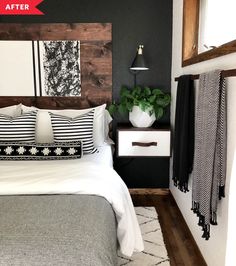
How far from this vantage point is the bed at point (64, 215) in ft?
3.38

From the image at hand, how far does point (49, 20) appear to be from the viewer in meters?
2.99

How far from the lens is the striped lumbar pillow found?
2523mm

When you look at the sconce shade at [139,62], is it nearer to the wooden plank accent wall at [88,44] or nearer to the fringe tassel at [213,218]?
the wooden plank accent wall at [88,44]

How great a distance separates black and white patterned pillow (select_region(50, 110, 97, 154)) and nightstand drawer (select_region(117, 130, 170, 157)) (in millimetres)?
389

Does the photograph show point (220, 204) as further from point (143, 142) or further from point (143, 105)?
point (143, 105)

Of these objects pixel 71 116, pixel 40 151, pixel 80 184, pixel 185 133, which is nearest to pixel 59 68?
pixel 71 116

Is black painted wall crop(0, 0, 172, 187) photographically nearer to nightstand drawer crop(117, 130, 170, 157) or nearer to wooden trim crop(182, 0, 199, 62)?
nightstand drawer crop(117, 130, 170, 157)

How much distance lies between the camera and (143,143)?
2.85 meters

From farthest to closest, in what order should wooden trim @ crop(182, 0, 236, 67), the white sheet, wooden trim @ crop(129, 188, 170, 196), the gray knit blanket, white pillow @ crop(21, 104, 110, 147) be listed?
1. wooden trim @ crop(129, 188, 170, 196)
2. white pillow @ crop(21, 104, 110, 147)
3. wooden trim @ crop(182, 0, 236, 67)
4. the white sheet
5. the gray knit blanket

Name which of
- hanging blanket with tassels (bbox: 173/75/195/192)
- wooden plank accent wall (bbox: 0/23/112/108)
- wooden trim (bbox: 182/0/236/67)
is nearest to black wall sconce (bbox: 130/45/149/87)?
wooden plank accent wall (bbox: 0/23/112/108)

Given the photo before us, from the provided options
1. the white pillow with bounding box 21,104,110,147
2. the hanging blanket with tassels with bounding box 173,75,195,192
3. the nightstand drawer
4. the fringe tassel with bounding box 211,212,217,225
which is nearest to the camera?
the fringe tassel with bounding box 211,212,217,225

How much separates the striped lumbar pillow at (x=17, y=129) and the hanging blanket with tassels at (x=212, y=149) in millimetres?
1563

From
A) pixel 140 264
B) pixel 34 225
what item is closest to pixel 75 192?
pixel 34 225

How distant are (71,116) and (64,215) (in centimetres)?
166
